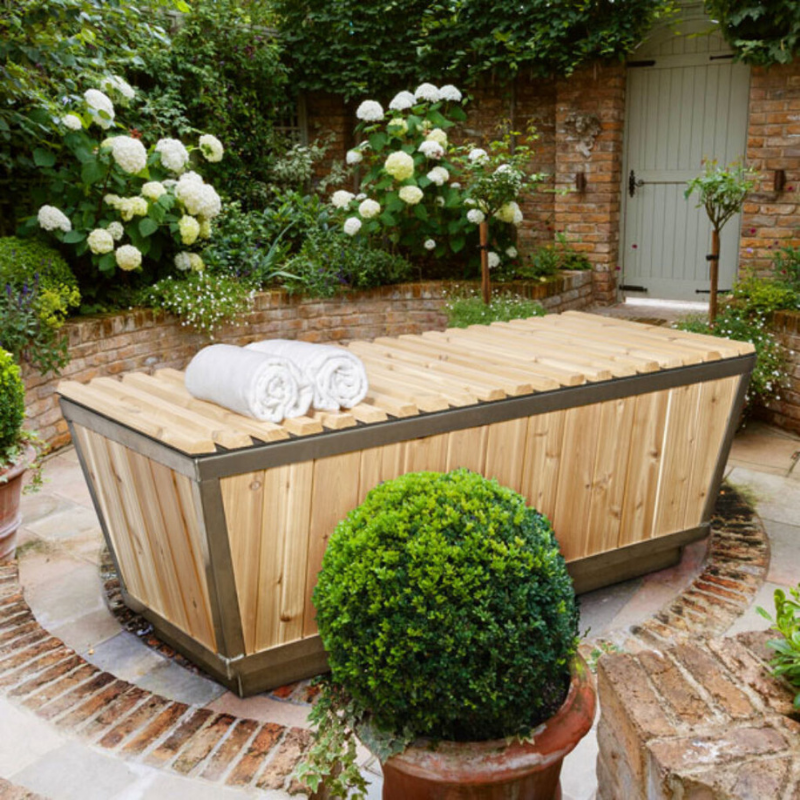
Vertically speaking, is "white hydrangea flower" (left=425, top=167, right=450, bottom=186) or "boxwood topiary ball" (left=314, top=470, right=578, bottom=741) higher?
"white hydrangea flower" (left=425, top=167, right=450, bottom=186)

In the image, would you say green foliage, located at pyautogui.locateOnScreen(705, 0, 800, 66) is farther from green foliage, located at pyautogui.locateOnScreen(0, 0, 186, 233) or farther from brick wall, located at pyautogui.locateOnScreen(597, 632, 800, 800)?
brick wall, located at pyautogui.locateOnScreen(597, 632, 800, 800)

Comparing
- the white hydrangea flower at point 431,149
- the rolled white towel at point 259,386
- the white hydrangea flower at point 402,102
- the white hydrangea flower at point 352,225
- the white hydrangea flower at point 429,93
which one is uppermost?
the white hydrangea flower at point 429,93

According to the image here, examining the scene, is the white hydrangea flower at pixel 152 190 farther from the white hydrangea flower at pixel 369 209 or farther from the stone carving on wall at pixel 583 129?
the stone carving on wall at pixel 583 129

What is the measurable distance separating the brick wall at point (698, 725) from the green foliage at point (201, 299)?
4833mm

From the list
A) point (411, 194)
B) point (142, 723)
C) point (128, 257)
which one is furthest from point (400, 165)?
point (142, 723)

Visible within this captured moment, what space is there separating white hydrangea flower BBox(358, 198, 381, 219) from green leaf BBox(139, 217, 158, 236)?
2045 millimetres

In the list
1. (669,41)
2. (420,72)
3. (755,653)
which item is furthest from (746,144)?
(755,653)

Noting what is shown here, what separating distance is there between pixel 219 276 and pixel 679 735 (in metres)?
5.70

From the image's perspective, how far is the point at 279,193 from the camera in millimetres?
8172

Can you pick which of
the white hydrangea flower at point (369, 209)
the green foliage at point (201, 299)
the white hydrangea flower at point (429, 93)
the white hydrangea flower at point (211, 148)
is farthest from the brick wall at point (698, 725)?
the white hydrangea flower at point (429, 93)

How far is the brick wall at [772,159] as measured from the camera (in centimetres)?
647

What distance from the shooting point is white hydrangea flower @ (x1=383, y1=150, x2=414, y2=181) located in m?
7.23

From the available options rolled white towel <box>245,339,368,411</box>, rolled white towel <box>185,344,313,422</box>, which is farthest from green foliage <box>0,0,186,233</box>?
rolled white towel <box>245,339,368,411</box>

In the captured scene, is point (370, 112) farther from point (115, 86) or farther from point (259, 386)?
point (259, 386)
